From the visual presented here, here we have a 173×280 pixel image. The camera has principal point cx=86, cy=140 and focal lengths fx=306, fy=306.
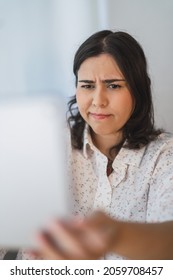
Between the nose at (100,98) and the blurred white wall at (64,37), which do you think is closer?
the nose at (100,98)

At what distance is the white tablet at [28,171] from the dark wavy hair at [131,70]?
136 millimetres

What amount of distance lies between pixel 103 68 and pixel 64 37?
29cm

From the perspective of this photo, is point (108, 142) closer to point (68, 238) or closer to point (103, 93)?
point (103, 93)

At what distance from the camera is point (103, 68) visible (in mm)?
643

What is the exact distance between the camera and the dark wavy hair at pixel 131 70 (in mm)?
656

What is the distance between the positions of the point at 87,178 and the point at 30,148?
16 centimetres

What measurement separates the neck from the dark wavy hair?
0.02m

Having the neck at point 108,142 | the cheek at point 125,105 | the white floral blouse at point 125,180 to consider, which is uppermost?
the cheek at point 125,105

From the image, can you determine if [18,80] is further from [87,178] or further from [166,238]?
[166,238]

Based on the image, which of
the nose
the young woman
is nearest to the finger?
the young woman

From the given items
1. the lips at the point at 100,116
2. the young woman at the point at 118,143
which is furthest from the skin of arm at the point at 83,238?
the lips at the point at 100,116

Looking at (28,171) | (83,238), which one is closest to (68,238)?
(83,238)

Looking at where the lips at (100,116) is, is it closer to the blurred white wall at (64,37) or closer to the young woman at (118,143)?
the young woman at (118,143)
